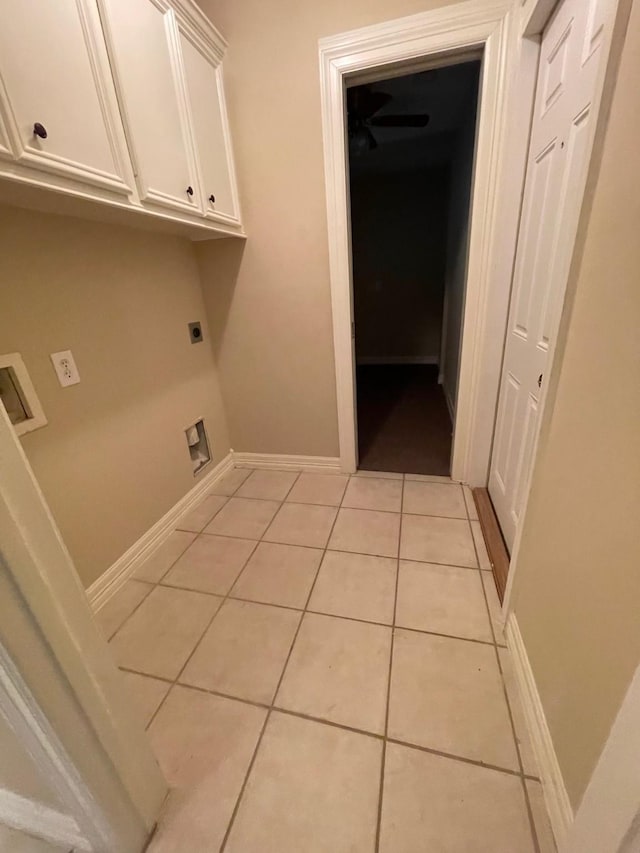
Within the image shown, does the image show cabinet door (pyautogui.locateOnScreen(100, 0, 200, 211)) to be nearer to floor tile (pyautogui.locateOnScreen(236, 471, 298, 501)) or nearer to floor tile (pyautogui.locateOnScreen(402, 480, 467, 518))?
floor tile (pyautogui.locateOnScreen(236, 471, 298, 501))

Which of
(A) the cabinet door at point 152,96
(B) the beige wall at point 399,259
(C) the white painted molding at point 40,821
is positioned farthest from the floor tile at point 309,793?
(B) the beige wall at point 399,259

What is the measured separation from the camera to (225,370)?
2.35m

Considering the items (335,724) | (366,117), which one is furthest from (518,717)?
(366,117)

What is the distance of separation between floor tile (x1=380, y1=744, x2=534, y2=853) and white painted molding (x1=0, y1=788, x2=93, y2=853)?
725 mm

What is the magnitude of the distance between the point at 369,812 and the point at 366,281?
503cm

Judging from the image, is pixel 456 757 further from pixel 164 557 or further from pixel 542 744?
pixel 164 557

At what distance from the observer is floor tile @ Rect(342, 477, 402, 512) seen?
6.61ft

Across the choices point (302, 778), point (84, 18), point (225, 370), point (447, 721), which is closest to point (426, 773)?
point (447, 721)

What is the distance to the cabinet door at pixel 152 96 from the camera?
1170mm

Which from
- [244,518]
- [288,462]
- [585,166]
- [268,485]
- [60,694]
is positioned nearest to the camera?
[60,694]

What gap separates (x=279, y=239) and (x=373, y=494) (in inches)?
62.7

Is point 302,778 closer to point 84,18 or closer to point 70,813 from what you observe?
point 70,813

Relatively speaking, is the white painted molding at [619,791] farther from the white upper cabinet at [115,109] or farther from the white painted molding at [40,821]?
the white upper cabinet at [115,109]

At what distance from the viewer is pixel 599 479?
697 millimetres
